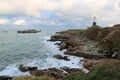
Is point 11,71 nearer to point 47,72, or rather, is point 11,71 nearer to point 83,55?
point 47,72

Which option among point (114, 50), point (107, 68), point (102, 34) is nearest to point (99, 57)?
point (114, 50)

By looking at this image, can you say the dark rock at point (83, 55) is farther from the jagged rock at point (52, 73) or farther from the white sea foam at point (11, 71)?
the white sea foam at point (11, 71)

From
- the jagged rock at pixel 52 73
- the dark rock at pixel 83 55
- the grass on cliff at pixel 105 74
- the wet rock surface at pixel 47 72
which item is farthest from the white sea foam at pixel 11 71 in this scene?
the grass on cliff at pixel 105 74

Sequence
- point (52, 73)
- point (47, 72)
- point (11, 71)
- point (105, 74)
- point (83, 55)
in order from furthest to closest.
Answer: point (83, 55)
point (11, 71)
point (47, 72)
point (52, 73)
point (105, 74)

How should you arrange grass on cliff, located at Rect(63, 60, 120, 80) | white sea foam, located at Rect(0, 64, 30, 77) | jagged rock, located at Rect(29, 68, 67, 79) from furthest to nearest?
1. white sea foam, located at Rect(0, 64, 30, 77)
2. jagged rock, located at Rect(29, 68, 67, 79)
3. grass on cliff, located at Rect(63, 60, 120, 80)

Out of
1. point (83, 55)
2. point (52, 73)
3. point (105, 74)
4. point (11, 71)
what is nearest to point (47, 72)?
point (52, 73)

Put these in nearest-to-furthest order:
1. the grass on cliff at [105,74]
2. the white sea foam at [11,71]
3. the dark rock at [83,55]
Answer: the grass on cliff at [105,74] → the white sea foam at [11,71] → the dark rock at [83,55]

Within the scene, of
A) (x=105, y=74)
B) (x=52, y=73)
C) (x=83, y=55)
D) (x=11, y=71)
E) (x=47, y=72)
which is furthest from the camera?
(x=83, y=55)

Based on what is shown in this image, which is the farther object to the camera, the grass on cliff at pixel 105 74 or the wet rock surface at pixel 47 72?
the wet rock surface at pixel 47 72

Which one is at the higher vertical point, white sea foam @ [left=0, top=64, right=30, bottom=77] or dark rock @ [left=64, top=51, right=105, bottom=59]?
dark rock @ [left=64, top=51, right=105, bottom=59]

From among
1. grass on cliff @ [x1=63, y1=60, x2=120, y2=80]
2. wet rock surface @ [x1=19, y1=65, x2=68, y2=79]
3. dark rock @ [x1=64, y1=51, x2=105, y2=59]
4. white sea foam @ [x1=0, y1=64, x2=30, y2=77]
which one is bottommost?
white sea foam @ [x1=0, y1=64, x2=30, y2=77]

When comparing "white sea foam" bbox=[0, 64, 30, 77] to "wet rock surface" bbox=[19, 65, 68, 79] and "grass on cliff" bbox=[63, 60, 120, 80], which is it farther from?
"grass on cliff" bbox=[63, 60, 120, 80]

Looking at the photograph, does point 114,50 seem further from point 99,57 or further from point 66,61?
point 66,61

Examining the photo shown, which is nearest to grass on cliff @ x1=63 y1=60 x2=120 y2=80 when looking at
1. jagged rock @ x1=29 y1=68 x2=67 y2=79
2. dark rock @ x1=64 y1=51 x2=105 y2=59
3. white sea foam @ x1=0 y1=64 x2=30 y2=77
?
jagged rock @ x1=29 y1=68 x2=67 y2=79
